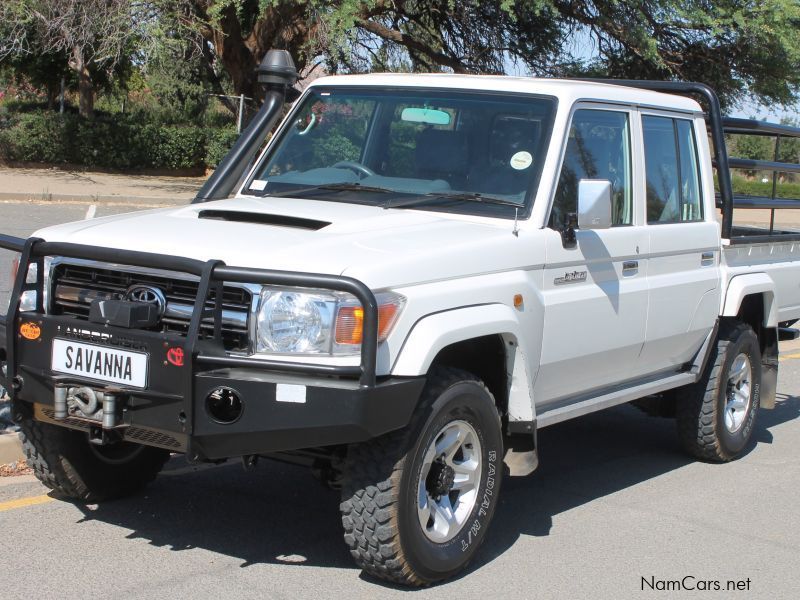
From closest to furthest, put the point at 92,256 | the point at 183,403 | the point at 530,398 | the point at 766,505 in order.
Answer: the point at 183,403
the point at 92,256
the point at 530,398
the point at 766,505

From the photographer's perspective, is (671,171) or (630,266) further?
(671,171)

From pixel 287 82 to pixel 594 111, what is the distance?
73.7 inches

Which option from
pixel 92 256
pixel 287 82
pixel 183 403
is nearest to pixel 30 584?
pixel 183 403

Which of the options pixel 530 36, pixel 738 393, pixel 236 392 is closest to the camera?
pixel 236 392

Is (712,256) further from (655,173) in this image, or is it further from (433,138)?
(433,138)

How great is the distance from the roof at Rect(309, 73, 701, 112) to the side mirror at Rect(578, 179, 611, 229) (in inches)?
23.6

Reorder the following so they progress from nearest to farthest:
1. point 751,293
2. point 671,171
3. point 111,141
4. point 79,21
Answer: point 671,171, point 751,293, point 79,21, point 111,141

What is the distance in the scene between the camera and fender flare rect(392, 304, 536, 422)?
4.21 meters

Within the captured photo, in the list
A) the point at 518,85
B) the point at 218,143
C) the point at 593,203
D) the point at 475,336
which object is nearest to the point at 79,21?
the point at 218,143

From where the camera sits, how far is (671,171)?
6.30 metres

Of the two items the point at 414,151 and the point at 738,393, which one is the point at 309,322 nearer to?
the point at 414,151

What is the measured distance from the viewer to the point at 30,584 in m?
4.37

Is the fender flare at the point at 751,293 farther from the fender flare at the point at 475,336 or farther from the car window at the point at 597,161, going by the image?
the fender flare at the point at 475,336

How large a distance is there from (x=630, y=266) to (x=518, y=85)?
3.63ft
